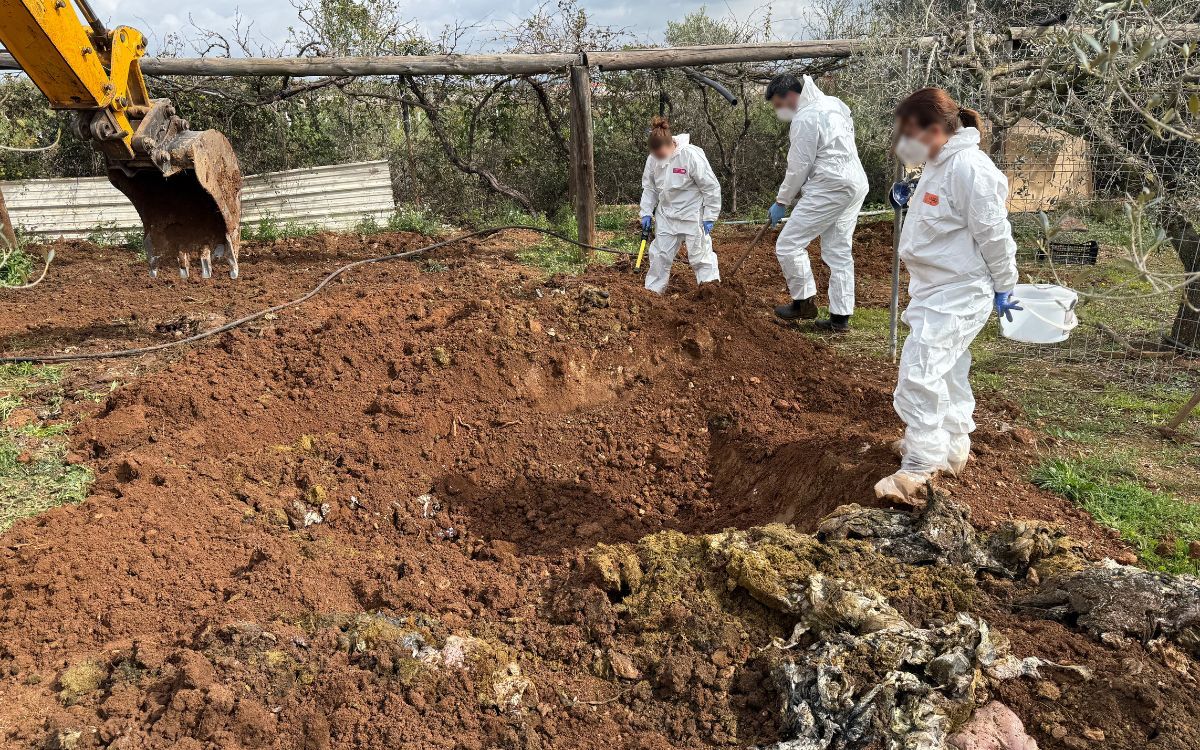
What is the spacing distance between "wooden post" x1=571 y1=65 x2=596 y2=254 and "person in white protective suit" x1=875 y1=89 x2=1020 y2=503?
5567 millimetres

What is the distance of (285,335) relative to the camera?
18.6ft

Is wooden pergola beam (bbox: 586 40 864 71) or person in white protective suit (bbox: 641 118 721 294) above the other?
wooden pergola beam (bbox: 586 40 864 71)

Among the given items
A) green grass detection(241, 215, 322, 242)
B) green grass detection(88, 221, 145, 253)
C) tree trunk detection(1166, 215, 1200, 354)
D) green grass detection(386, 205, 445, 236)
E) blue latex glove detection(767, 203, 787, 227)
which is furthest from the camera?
green grass detection(386, 205, 445, 236)

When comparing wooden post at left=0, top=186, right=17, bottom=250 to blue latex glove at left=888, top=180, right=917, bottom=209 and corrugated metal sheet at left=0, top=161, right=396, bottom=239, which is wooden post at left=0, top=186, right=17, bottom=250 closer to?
corrugated metal sheet at left=0, top=161, right=396, bottom=239

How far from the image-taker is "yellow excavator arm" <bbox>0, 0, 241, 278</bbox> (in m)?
4.46

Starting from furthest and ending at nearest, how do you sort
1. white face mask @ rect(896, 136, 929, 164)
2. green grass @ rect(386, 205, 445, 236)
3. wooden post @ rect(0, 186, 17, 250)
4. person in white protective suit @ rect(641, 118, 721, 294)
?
green grass @ rect(386, 205, 445, 236) < wooden post @ rect(0, 186, 17, 250) < person in white protective suit @ rect(641, 118, 721, 294) < white face mask @ rect(896, 136, 929, 164)

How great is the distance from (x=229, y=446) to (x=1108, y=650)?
433cm

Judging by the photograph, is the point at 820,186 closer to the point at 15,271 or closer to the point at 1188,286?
the point at 1188,286

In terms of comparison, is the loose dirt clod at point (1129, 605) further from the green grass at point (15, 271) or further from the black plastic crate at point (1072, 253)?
the green grass at point (15, 271)

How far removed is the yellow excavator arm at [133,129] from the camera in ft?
14.6

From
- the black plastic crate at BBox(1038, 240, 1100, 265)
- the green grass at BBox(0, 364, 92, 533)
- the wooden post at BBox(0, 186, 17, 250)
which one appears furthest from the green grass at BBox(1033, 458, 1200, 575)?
the wooden post at BBox(0, 186, 17, 250)

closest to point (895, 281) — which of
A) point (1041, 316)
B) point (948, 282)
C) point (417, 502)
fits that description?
point (1041, 316)

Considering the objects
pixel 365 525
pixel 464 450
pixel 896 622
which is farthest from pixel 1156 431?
pixel 365 525

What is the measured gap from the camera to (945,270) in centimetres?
355
